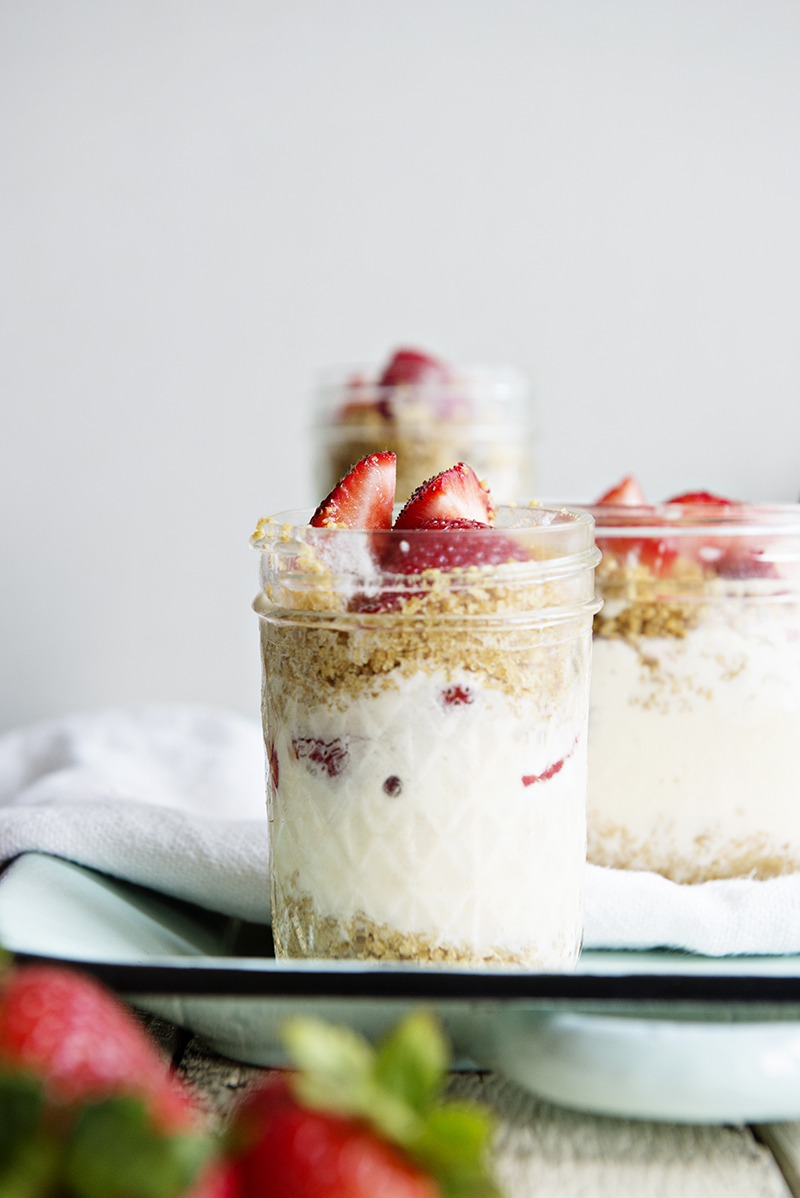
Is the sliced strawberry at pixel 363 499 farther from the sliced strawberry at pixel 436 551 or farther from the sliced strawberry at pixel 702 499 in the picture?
the sliced strawberry at pixel 702 499

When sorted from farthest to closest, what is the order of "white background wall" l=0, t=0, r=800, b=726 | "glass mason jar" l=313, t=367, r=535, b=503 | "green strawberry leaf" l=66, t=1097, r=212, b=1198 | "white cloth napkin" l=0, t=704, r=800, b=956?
"white background wall" l=0, t=0, r=800, b=726, "glass mason jar" l=313, t=367, r=535, b=503, "white cloth napkin" l=0, t=704, r=800, b=956, "green strawberry leaf" l=66, t=1097, r=212, b=1198

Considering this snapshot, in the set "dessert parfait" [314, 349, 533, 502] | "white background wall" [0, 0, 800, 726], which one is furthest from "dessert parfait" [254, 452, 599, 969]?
"white background wall" [0, 0, 800, 726]

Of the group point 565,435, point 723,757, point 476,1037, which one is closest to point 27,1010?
point 476,1037

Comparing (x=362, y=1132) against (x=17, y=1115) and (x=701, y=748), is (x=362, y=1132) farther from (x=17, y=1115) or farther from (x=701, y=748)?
(x=701, y=748)

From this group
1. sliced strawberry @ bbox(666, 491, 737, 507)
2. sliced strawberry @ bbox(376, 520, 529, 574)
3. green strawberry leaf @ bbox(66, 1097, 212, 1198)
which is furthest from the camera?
sliced strawberry @ bbox(666, 491, 737, 507)

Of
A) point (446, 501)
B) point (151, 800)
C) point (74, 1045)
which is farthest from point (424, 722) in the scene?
point (151, 800)

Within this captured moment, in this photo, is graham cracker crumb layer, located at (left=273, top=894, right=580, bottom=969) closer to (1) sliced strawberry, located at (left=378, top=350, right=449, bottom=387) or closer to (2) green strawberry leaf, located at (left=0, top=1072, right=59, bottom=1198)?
(2) green strawberry leaf, located at (left=0, top=1072, right=59, bottom=1198)
